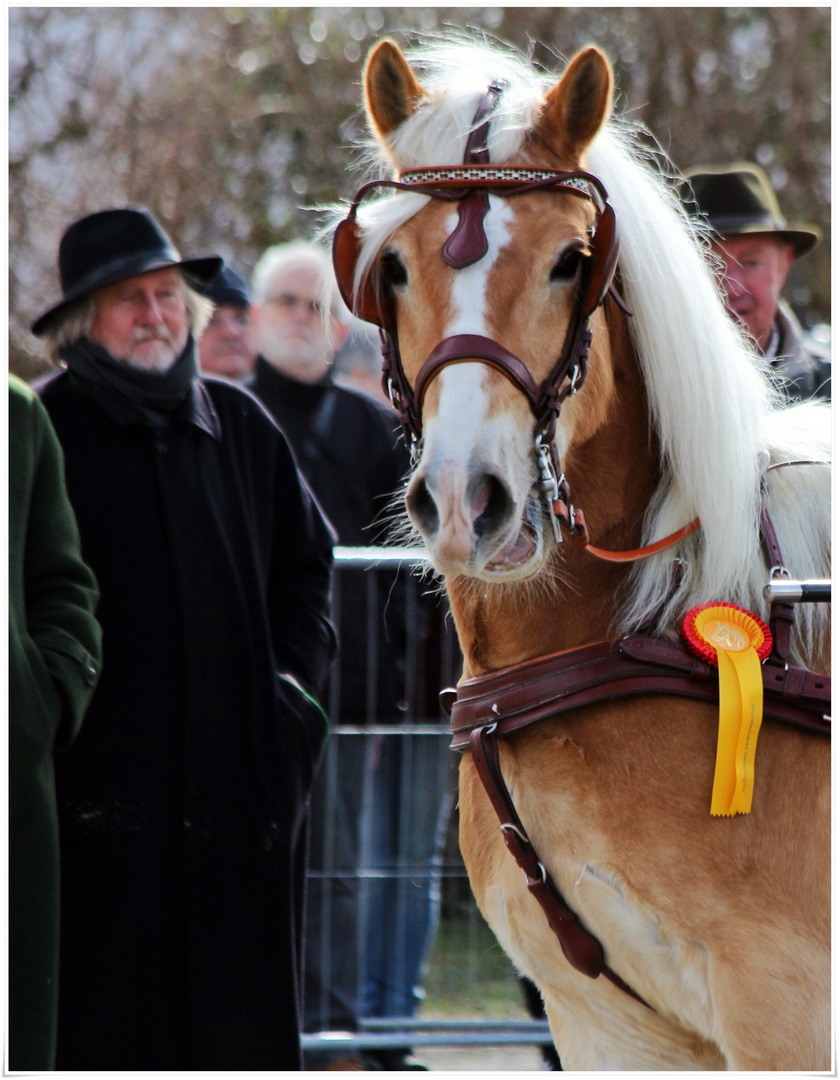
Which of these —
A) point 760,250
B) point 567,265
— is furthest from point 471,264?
point 760,250

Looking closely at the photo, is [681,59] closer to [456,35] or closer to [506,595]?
[456,35]

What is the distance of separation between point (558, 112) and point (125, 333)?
124 cm

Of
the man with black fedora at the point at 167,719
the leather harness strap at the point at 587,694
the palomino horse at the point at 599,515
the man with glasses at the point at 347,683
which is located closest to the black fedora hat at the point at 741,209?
the man with glasses at the point at 347,683

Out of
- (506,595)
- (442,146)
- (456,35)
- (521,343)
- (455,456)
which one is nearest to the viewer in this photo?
(455,456)

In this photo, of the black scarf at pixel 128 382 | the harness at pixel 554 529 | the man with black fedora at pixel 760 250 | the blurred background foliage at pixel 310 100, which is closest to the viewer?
the harness at pixel 554 529

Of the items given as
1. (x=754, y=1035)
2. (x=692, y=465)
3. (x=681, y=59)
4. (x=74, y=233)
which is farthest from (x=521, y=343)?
(x=681, y=59)

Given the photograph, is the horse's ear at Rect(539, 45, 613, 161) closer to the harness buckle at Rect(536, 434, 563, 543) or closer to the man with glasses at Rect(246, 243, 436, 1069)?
the harness buckle at Rect(536, 434, 563, 543)

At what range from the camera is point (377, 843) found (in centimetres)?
423

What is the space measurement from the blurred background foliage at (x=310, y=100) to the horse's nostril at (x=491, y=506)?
376 inches

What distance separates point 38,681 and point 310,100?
10327 millimetres

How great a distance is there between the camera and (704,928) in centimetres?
194

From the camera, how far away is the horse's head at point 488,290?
184 centimetres

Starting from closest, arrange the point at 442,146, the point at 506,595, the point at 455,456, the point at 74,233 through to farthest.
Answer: the point at 455,456 < the point at 442,146 < the point at 506,595 < the point at 74,233

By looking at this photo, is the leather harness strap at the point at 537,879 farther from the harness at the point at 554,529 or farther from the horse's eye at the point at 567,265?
the horse's eye at the point at 567,265
